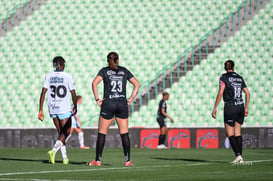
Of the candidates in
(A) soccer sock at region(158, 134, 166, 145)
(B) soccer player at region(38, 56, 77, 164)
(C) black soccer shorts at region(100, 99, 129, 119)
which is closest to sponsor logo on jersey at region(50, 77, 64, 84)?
(B) soccer player at region(38, 56, 77, 164)

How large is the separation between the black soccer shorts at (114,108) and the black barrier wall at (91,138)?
13.1 m

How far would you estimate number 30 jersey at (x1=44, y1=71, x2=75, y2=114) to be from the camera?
553 inches

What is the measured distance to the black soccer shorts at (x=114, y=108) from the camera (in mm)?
12844

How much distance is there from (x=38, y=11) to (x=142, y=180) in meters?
27.2

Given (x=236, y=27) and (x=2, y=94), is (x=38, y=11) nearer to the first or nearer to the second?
(x=2, y=94)

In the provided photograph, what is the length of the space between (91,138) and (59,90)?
41.3 ft

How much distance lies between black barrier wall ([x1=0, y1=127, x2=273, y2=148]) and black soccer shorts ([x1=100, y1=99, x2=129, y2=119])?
42.8 ft

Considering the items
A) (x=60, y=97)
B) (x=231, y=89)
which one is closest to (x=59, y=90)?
(x=60, y=97)

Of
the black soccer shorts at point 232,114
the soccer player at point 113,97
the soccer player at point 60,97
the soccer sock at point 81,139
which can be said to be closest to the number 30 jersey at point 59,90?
the soccer player at point 60,97

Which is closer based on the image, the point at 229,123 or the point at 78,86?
the point at 229,123

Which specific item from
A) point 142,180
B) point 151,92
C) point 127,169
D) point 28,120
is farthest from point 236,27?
point 142,180

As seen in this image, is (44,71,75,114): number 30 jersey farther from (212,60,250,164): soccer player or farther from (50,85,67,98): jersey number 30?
(212,60,250,164): soccer player

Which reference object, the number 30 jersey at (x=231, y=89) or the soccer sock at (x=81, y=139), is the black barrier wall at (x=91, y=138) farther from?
the number 30 jersey at (x=231, y=89)

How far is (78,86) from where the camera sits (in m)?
31.0
